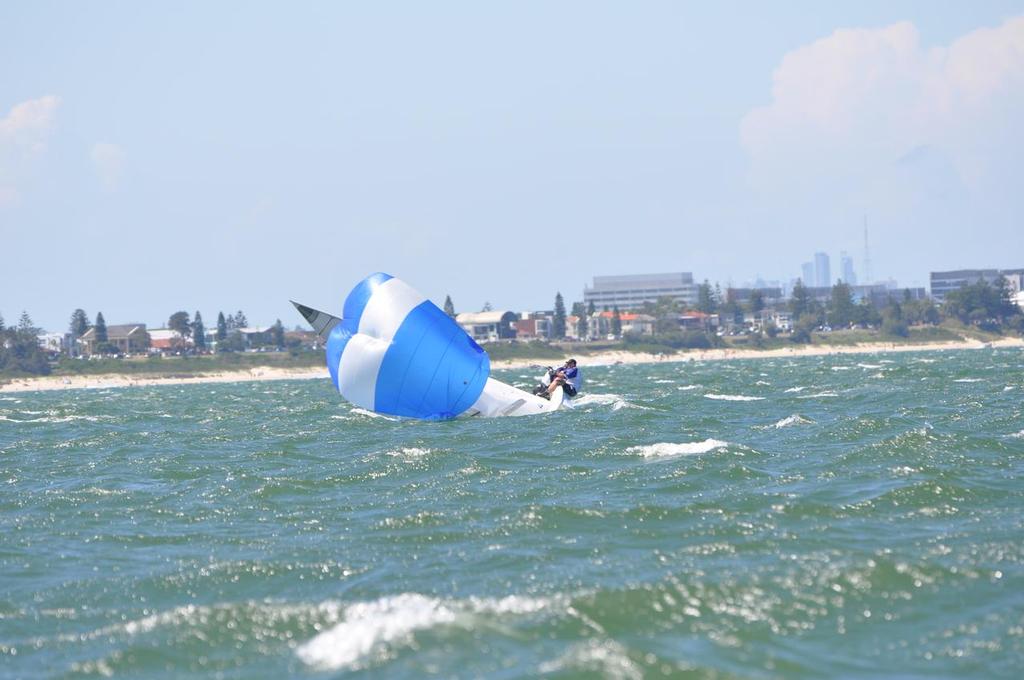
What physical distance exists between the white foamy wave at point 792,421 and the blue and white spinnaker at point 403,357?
7.67 m

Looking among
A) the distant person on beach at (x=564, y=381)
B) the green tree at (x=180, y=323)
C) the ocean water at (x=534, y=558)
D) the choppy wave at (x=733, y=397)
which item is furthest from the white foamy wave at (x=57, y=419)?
the green tree at (x=180, y=323)

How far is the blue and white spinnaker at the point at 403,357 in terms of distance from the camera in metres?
35.1

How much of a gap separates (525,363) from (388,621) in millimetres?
155962

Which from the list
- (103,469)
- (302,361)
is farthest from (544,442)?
(302,361)

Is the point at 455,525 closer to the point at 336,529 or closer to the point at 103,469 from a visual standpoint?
the point at 336,529

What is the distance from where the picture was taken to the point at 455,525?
61.3 feet

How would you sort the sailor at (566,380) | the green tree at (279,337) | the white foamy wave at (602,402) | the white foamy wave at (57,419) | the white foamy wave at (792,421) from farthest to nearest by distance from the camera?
the green tree at (279,337) → the white foamy wave at (57,419) → the white foamy wave at (602,402) → the sailor at (566,380) → the white foamy wave at (792,421)

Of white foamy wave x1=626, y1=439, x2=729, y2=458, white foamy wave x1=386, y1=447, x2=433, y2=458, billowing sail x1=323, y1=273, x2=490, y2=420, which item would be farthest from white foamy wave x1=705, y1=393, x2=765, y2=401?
white foamy wave x1=386, y1=447, x2=433, y2=458

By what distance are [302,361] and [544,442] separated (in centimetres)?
13281

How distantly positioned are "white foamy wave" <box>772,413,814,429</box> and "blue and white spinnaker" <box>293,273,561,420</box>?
7672 mm

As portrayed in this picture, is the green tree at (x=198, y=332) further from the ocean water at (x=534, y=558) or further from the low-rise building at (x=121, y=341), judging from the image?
the ocean water at (x=534, y=558)

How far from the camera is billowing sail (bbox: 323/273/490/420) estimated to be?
35.1 meters

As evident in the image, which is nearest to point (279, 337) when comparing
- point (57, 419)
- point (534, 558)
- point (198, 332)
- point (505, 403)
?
point (198, 332)

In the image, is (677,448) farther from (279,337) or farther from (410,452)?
(279,337)
